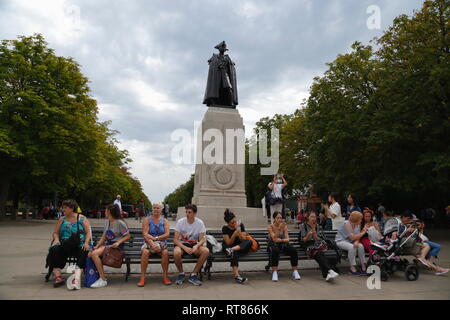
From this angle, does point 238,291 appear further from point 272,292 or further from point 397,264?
point 397,264

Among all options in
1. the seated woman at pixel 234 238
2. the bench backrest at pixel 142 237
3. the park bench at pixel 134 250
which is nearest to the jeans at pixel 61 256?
the park bench at pixel 134 250

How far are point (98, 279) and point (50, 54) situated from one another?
23.0 m

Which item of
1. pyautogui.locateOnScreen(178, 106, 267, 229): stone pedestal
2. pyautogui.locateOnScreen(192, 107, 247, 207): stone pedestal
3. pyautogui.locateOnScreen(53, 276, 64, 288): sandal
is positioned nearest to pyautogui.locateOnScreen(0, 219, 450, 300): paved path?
pyautogui.locateOnScreen(53, 276, 64, 288): sandal

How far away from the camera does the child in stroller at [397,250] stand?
6766mm

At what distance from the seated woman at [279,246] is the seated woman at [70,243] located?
3.32 metres

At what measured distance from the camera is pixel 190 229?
679 centimetres

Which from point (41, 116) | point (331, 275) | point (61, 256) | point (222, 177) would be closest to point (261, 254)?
point (331, 275)

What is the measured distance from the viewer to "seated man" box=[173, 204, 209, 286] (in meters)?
6.34

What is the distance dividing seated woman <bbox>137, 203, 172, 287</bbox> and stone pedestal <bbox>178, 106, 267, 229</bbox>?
7376mm

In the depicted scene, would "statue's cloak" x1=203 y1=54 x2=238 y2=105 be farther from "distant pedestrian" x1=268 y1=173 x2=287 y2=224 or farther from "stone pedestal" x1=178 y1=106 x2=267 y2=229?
"distant pedestrian" x1=268 y1=173 x2=287 y2=224

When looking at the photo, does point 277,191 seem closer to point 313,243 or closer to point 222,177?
point 222,177

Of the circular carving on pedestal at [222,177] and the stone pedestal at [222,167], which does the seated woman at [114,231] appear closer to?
the stone pedestal at [222,167]
